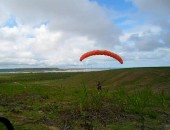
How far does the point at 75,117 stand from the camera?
11.5 metres

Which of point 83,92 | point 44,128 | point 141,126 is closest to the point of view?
point 44,128

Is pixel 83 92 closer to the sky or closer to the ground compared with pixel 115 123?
closer to the sky

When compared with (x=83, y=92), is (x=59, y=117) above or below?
below

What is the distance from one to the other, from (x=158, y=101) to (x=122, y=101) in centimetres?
252

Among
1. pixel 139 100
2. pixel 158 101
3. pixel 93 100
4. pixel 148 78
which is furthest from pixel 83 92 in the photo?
pixel 148 78

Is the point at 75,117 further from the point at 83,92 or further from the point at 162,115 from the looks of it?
the point at 162,115

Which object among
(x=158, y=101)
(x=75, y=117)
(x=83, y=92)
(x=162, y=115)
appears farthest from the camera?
(x=158, y=101)

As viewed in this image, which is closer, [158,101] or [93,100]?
[93,100]

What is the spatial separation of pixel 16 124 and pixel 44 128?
1.10 metres

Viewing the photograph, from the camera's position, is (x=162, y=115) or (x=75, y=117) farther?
(x=162, y=115)

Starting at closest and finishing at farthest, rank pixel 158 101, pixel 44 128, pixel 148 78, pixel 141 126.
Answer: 1. pixel 44 128
2. pixel 141 126
3. pixel 158 101
4. pixel 148 78

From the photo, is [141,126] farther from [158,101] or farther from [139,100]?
[158,101]

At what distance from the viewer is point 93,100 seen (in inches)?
506

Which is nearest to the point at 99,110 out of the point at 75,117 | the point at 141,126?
the point at 75,117
